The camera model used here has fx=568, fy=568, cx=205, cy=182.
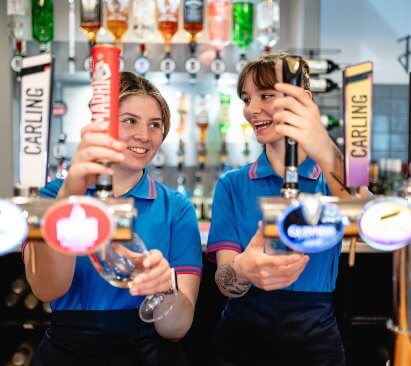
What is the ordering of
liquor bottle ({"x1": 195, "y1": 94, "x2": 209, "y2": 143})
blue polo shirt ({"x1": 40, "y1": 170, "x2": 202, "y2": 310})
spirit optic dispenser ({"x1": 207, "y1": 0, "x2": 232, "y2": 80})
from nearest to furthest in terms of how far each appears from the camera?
blue polo shirt ({"x1": 40, "y1": 170, "x2": 202, "y2": 310}) < spirit optic dispenser ({"x1": 207, "y1": 0, "x2": 232, "y2": 80}) < liquor bottle ({"x1": 195, "y1": 94, "x2": 209, "y2": 143})

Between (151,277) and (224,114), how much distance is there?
277 centimetres

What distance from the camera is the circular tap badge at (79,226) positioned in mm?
649

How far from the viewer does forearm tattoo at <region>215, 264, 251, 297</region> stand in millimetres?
1070

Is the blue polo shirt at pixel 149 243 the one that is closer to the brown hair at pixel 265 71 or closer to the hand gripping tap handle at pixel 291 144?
the brown hair at pixel 265 71

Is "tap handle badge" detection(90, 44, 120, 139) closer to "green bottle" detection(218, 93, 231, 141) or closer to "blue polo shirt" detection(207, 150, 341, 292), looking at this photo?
"blue polo shirt" detection(207, 150, 341, 292)

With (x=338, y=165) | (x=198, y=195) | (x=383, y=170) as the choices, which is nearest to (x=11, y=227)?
(x=338, y=165)

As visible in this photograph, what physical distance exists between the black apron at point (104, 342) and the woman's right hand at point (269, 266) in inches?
16.9

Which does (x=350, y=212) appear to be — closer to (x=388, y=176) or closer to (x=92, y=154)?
(x=92, y=154)

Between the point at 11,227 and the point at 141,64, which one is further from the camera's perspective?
the point at 141,64

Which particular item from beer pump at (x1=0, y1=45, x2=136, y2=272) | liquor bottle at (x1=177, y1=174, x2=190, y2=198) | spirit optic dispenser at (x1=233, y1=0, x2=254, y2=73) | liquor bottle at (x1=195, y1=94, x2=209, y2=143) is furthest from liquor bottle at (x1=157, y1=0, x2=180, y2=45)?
beer pump at (x1=0, y1=45, x2=136, y2=272)

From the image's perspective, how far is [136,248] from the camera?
0.78 m

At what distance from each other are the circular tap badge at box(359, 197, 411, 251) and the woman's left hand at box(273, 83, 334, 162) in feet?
0.40

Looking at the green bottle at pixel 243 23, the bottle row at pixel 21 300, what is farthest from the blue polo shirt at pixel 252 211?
the green bottle at pixel 243 23

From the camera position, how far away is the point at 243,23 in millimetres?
3152
